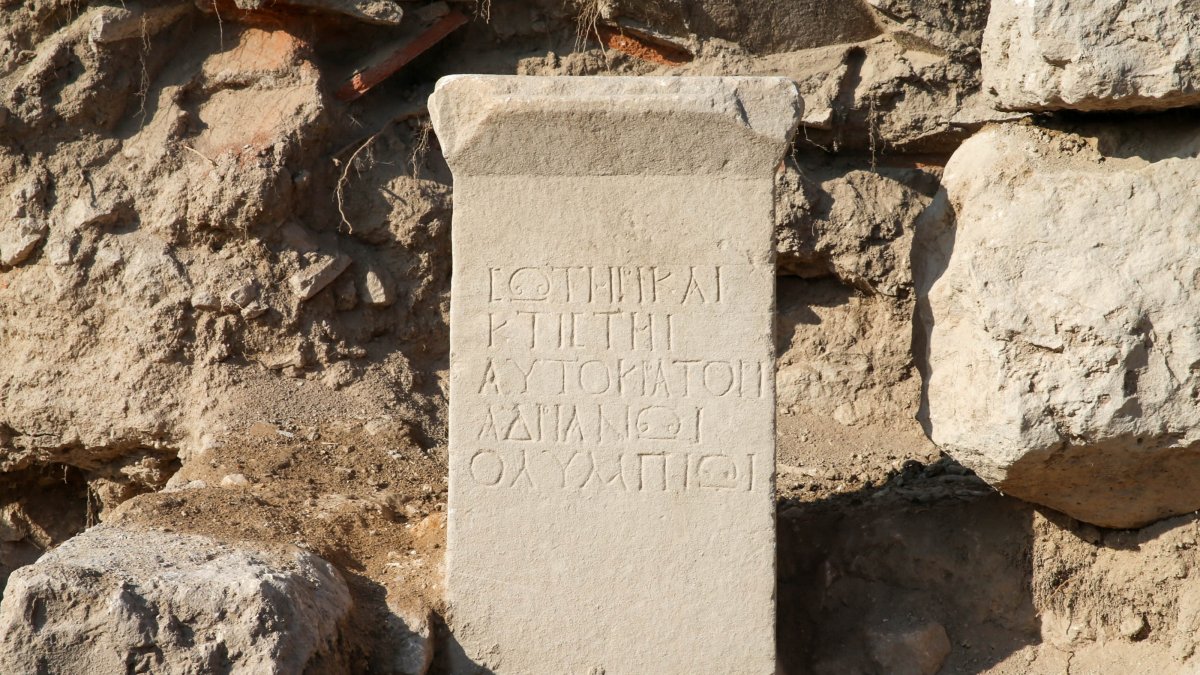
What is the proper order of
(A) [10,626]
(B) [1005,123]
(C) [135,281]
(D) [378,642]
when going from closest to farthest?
(A) [10,626]
(D) [378,642]
(B) [1005,123]
(C) [135,281]

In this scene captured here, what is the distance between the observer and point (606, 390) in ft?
14.4

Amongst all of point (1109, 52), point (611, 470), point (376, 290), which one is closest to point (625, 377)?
point (611, 470)

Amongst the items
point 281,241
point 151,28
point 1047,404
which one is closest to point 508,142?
point 1047,404

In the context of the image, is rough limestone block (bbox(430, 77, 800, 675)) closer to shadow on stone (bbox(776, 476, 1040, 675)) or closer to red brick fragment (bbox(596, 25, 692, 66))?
shadow on stone (bbox(776, 476, 1040, 675))

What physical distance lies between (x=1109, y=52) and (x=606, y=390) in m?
1.87

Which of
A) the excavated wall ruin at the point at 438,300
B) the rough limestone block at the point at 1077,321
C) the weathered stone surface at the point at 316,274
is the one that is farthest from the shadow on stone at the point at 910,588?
the weathered stone surface at the point at 316,274

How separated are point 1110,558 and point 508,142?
253 cm

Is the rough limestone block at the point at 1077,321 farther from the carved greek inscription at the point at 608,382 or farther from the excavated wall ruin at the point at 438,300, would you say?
the carved greek inscription at the point at 608,382

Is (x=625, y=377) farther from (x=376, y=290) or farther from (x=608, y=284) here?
(x=376, y=290)

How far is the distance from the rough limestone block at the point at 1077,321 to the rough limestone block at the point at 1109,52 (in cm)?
23

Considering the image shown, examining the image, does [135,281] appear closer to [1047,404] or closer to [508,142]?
[508,142]

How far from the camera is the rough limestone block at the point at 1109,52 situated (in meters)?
4.20

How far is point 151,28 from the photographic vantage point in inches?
246

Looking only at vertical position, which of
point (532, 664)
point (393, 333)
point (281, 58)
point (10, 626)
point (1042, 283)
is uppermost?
point (281, 58)
